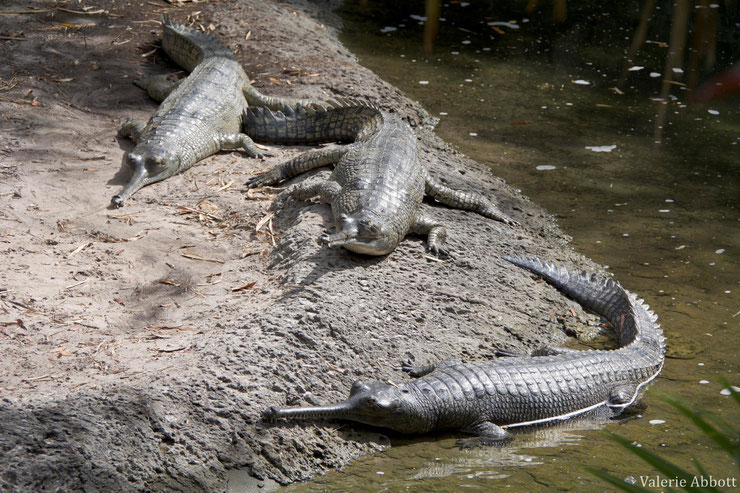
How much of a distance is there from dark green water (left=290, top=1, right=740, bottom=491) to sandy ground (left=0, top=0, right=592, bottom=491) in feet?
1.52

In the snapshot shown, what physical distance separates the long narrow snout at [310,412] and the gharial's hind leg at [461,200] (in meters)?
2.70

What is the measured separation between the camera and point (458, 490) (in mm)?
3406

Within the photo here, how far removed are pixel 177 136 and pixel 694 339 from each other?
4.42 meters

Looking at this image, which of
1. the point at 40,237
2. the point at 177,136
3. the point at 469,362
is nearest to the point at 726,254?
the point at 469,362

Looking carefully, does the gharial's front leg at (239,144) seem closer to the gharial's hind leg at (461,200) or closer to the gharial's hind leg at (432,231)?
the gharial's hind leg at (461,200)

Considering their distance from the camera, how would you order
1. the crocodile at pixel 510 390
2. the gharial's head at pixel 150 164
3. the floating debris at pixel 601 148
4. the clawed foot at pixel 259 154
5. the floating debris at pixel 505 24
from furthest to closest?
the floating debris at pixel 505 24
the floating debris at pixel 601 148
the clawed foot at pixel 259 154
the gharial's head at pixel 150 164
the crocodile at pixel 510 390

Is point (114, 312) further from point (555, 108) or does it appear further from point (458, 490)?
point (555, 108)

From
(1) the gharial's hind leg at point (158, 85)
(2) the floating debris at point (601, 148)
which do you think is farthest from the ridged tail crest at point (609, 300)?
(1) the gharial's hind leg at point (158, 85)

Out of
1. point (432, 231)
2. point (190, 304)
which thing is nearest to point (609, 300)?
point (432, 231)

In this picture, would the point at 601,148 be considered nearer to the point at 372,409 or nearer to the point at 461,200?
the point at 461,200

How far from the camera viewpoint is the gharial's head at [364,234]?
16.2 ft

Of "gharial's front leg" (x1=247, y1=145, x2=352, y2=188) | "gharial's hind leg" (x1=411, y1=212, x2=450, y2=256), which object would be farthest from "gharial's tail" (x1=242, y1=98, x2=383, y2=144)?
"gharial's hind leg" (x1=411, y1=212, x2=450, y2=256)

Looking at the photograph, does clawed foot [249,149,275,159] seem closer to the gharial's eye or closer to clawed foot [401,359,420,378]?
clawed foot [401,359,420,378]

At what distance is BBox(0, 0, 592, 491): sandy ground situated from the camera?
3480 mm
